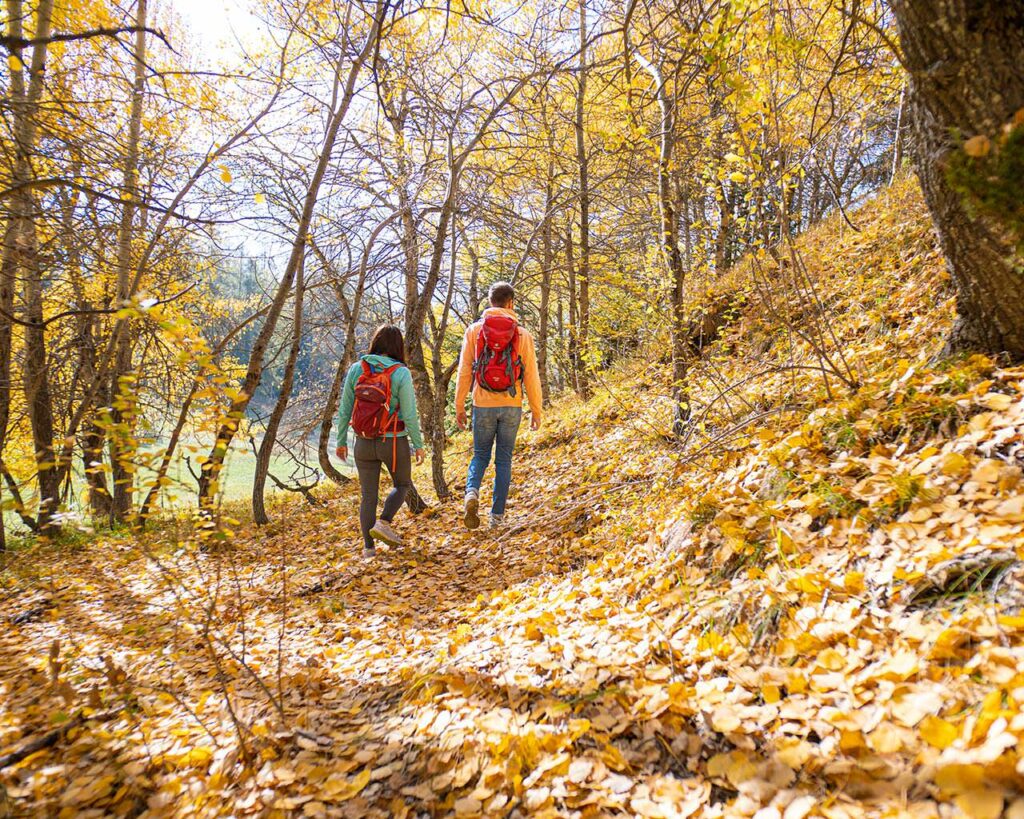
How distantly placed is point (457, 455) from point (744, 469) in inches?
349

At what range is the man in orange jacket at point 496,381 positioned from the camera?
4867mm

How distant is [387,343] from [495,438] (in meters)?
1.38

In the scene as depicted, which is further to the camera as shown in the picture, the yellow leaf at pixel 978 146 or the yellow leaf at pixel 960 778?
the yellow leaf at pixel 978 146

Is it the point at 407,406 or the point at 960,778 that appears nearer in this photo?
the point at 960,778

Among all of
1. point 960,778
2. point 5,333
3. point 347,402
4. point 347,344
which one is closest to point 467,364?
point 347,402

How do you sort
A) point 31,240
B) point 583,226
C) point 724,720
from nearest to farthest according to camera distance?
point 724,720 → point 31,240 → point 583,226

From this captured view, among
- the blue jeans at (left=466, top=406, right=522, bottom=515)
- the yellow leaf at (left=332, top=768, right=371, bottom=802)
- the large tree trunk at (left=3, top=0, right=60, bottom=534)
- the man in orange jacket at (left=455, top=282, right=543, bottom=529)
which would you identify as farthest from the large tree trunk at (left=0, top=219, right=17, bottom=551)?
the yellow leaf at (left=332, top=768, right=371, bottom=802)

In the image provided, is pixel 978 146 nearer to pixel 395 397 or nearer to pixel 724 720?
pixel 724 720

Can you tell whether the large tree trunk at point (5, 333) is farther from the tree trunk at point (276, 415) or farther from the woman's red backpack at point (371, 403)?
the woman's red backpack at point (371, 403)

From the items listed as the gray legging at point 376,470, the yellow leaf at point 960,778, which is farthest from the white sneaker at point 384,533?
the yellow leaf at point 960,778

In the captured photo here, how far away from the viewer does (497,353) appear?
488cm

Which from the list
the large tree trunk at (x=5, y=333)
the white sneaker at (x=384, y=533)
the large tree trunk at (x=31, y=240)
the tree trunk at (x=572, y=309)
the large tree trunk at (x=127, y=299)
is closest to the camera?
the large tree trunk at (x=127, y=299)

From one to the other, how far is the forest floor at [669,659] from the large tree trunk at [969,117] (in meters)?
0.31

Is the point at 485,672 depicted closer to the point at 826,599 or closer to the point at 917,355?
the point at 826,599
